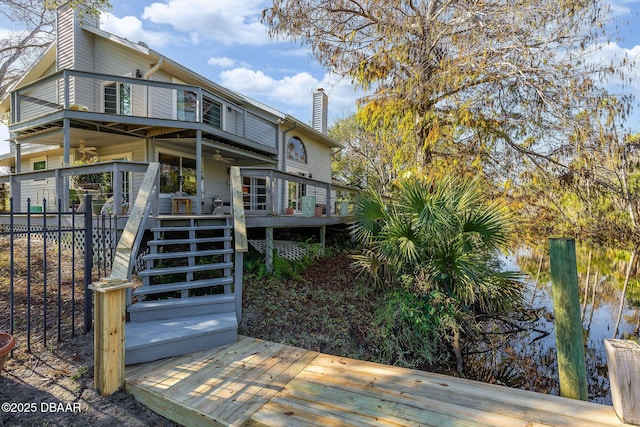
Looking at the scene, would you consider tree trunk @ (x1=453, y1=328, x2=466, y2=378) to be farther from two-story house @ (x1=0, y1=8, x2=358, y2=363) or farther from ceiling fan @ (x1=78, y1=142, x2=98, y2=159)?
ceiling fan @ (x1=78, y1=142, x2=98, y2=159)

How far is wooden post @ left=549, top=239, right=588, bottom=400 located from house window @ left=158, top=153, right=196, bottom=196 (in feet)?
33.3

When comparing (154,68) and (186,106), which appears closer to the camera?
(154,68)

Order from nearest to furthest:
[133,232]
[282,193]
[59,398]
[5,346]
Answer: [59,398], [5,346], [133,232], [282,193]

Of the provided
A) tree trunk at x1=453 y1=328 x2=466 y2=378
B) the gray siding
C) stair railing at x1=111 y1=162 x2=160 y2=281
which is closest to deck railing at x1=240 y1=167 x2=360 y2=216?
the gray siding

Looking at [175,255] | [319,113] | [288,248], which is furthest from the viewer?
[319,113]

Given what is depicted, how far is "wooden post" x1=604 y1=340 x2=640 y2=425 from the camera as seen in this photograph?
7.61 feet

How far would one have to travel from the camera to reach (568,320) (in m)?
3.13

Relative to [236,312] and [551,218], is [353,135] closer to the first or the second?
[551,218]

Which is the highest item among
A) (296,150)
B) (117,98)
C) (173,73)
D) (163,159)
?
(173,73)

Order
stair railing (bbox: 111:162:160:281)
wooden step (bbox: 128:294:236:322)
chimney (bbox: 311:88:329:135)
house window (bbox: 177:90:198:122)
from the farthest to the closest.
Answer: chimney (bbox: 311:88:329:135) < house window (bbox: 177:90:198:122) < wooden step (bbox: 128:294:236:322) < stair railing (bbox: 111:162:160:281)

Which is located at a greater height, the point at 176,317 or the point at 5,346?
the point at 5,346

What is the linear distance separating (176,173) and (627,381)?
11.3m

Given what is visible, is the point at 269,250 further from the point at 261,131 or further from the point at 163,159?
the point at 261,131

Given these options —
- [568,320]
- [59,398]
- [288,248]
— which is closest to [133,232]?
[59,398]
